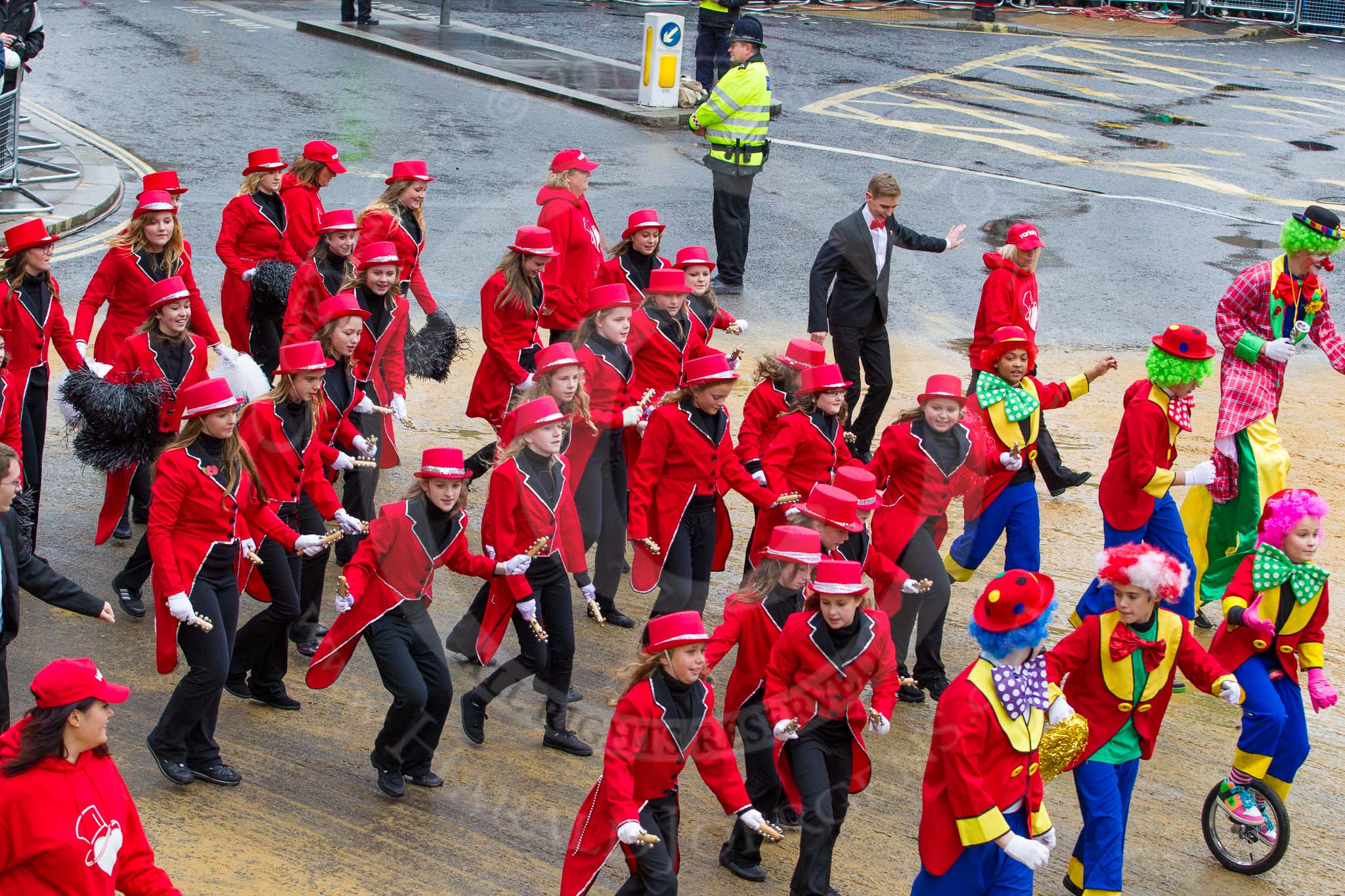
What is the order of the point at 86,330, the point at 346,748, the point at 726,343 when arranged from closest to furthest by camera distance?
the point at 346,748, the point at 86,330, the point at 726,343

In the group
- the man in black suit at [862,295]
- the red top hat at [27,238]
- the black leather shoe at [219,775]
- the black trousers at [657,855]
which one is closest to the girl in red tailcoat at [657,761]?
the black trousers at [657,855]

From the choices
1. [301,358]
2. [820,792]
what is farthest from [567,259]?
[820,792]

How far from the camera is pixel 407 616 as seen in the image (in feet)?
22.0

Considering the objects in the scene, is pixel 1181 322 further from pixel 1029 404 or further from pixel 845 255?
pixel 1029 404

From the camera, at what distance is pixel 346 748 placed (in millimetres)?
6961

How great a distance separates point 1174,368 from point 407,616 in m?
4.27

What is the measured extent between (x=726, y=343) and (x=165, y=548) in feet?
22.7

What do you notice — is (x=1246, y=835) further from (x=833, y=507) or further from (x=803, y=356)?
(x=803, y=356)

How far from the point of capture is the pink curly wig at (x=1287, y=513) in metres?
6.58

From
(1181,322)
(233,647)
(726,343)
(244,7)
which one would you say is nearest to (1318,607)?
(233,647)

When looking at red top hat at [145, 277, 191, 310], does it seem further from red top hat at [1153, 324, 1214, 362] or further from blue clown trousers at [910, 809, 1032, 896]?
red top hat at [1153, 324, 1214, 362]

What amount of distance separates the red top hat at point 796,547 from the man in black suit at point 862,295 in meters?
3.52

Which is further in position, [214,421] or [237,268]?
[237,268]

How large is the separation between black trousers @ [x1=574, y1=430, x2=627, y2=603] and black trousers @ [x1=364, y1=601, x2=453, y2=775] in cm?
197
